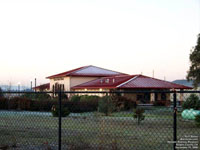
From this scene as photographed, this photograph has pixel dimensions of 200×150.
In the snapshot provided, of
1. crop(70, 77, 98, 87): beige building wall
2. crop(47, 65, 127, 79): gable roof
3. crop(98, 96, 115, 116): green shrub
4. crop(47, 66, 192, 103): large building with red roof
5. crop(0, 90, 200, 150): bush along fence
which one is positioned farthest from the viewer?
crop(47, 65, 127, 79): gable roof

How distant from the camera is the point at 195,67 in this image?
35281 millimetres

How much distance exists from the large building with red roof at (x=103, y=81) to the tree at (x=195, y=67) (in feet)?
6.10

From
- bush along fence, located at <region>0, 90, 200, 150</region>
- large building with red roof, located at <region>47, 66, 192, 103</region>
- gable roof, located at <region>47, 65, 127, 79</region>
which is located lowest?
bush along fence, located at <region>0, 90, 200, 150</region>

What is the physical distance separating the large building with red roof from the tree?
1.86m

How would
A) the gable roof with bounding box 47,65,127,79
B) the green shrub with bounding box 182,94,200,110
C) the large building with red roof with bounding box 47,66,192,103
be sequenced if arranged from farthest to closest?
the gable roof with bounding box 47,65,127,79, the large building with red roof with bounding box 47,66,192,103, the green shrub with bounding box 182,94,200,110

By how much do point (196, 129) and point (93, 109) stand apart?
4.05m

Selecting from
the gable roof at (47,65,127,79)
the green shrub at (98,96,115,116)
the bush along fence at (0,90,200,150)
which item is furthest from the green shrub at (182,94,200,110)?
the gable roof at (47,65,127,79)

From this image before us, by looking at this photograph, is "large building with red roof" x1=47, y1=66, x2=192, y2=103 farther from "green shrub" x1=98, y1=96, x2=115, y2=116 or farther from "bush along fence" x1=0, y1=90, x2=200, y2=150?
"green shrub" x1=98, y1=96, x2=115, y2=116

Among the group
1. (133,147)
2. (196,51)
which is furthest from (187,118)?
(196,51)

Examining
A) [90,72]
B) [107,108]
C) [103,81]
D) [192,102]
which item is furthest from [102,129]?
[90,72]

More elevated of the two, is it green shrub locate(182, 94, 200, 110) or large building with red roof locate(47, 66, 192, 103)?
large building with red roof locate(47, 66, 192, 103)

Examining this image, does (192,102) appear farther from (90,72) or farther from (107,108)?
(90,72)

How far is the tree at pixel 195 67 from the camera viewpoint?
35.1 meters

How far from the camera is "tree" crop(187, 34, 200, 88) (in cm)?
3506
